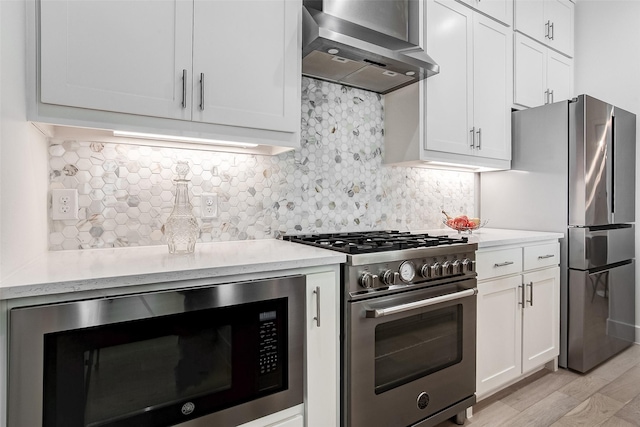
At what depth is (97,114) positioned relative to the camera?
1229 mm

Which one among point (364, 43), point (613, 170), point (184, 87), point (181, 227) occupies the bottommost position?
point (181, 227)

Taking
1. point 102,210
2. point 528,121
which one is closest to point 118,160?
point 102,210

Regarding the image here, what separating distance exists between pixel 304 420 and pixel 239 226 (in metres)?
0.97

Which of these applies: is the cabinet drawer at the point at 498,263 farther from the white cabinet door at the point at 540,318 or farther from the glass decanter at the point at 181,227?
the glass decanter at the point at 181,227

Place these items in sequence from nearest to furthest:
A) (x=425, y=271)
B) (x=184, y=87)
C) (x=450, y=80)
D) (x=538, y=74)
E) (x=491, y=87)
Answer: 1. (x=184, y=87)
2. (x=425, y=271)
3. (x=450, y=80)
4. (x=491, y=87)
5. (x=538, y=74)

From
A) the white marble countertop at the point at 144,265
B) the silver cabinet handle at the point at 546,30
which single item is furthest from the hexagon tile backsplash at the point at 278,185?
the silver cabinet handle at the point at 546,30

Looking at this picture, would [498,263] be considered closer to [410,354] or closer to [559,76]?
[410,354]

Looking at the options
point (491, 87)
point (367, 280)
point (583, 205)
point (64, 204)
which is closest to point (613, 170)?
point (583, 205)

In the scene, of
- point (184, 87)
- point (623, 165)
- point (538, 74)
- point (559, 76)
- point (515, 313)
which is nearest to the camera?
point (184, 87)

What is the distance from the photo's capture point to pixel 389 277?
1.48 meters

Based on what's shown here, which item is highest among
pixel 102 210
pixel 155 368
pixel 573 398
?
pixel 102 210

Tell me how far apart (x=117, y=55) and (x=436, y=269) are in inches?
62.0

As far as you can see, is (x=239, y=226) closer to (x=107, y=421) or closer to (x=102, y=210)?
(x=102, y=210)

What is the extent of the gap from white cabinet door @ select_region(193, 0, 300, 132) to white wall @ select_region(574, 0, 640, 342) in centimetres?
298
